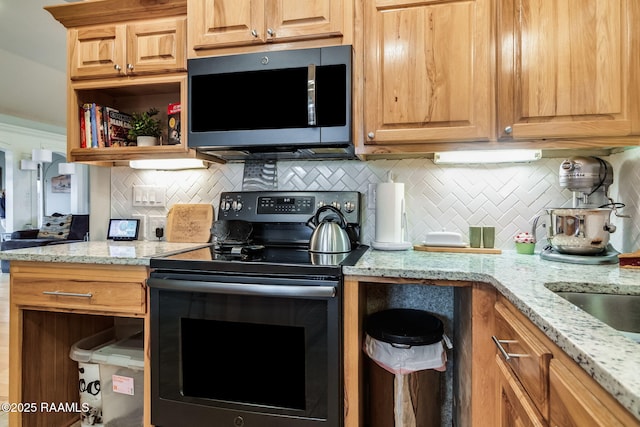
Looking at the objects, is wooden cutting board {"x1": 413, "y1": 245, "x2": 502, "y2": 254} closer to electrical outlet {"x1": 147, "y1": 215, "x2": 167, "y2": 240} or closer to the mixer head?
the mixer head

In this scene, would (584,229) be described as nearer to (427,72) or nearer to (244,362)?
(427,72)

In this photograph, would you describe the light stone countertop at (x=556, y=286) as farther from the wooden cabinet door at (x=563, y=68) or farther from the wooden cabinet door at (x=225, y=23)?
the wooden cabinet door at (x=225, y=23)

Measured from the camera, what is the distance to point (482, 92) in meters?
1.42

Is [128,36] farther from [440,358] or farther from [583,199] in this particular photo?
[583,199]

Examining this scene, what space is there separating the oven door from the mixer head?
1053 millimetres

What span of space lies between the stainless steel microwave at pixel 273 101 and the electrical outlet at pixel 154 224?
0.66 m

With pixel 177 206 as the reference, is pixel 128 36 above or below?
above

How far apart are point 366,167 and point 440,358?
0.97 meters

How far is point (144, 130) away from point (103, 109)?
0.23 metres

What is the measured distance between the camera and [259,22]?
1.59 meters

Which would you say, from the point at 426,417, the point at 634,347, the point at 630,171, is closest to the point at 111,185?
the point at 426,417

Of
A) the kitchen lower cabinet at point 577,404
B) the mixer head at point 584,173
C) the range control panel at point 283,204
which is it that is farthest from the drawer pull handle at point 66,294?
the mixer head at point 584,173

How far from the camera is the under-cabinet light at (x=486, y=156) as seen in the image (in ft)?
5.14

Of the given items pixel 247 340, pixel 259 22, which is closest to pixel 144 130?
pixel 259 22
